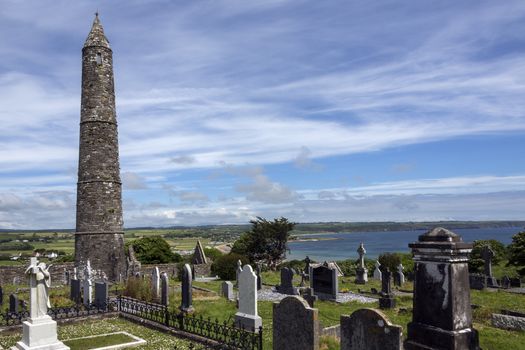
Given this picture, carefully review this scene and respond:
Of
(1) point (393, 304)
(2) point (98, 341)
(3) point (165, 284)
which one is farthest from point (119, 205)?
(1) point (393, 304)

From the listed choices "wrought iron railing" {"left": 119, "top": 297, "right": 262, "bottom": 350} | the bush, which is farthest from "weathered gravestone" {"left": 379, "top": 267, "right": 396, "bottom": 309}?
the bush

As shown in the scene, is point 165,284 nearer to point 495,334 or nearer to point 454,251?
point 495,334

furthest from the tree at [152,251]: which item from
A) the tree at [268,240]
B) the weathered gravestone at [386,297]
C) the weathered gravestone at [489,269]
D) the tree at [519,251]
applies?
the tree at [519,251]

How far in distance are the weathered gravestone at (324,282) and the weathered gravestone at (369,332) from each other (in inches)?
555

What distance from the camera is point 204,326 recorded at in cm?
1455

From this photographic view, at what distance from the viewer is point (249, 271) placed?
14.9 metres

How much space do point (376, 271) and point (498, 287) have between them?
8431 millimetres

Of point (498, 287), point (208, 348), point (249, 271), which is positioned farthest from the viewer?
point (498, 287)

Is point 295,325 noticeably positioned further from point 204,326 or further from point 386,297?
point 386,297

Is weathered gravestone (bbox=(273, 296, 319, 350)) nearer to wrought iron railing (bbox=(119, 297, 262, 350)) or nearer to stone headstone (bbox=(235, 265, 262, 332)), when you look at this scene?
wrought iron railing (bbox=(119, 297, 262, 350))

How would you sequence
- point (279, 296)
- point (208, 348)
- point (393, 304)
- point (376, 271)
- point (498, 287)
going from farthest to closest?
point (376, 271)
point (498, 287)
point (279, 296)
point (393, 304)
point (208, 348)

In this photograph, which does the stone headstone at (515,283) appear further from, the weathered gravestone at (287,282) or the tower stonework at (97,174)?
the tower stonework at (97,174)

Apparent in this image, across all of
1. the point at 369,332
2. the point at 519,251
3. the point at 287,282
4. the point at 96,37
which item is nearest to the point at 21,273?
the point at 96,37

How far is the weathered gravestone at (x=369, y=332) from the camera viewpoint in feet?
22.8
